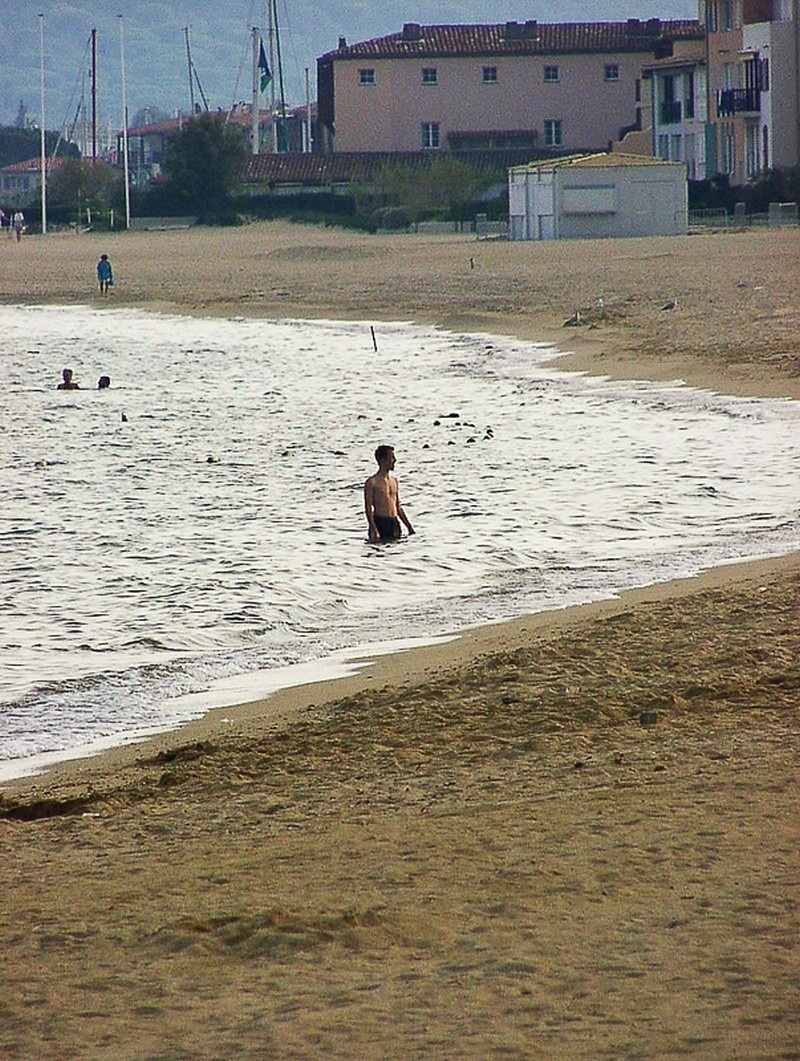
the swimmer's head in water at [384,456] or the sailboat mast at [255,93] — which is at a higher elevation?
the sailboat mast at [255,93]

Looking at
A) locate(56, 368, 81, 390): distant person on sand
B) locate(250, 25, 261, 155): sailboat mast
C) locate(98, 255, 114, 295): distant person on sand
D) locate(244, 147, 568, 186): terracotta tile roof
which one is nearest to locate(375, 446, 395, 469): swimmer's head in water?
locate(56, 368, 81, 390): distant person on sand

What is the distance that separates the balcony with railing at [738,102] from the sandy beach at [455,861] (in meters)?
58.7

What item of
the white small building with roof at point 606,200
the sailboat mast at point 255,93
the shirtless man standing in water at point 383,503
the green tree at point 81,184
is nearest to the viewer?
the shirtless man standing in water at point 383,503

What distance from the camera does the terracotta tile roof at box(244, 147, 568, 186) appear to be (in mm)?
81062

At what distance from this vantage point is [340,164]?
3231 inches

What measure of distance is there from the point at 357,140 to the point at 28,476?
75.7m

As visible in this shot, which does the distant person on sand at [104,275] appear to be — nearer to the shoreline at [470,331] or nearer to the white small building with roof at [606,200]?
the shoreline at [470,331]

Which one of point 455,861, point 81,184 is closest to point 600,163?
point 81,184

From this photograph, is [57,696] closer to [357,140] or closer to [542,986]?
[542,986]

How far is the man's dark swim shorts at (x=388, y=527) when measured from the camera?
12805mm

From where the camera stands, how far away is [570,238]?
54.1 meters

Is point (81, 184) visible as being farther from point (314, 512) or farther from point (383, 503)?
point (383, 503)

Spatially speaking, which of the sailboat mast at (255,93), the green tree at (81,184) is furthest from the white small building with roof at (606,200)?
the sailboat mast at (255,93)

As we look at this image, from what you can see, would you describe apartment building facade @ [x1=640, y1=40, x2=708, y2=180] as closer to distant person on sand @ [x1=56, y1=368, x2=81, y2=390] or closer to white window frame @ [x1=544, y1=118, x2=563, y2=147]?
white window frame @ [x1=544, y1=118, x2=563, y2=147]
